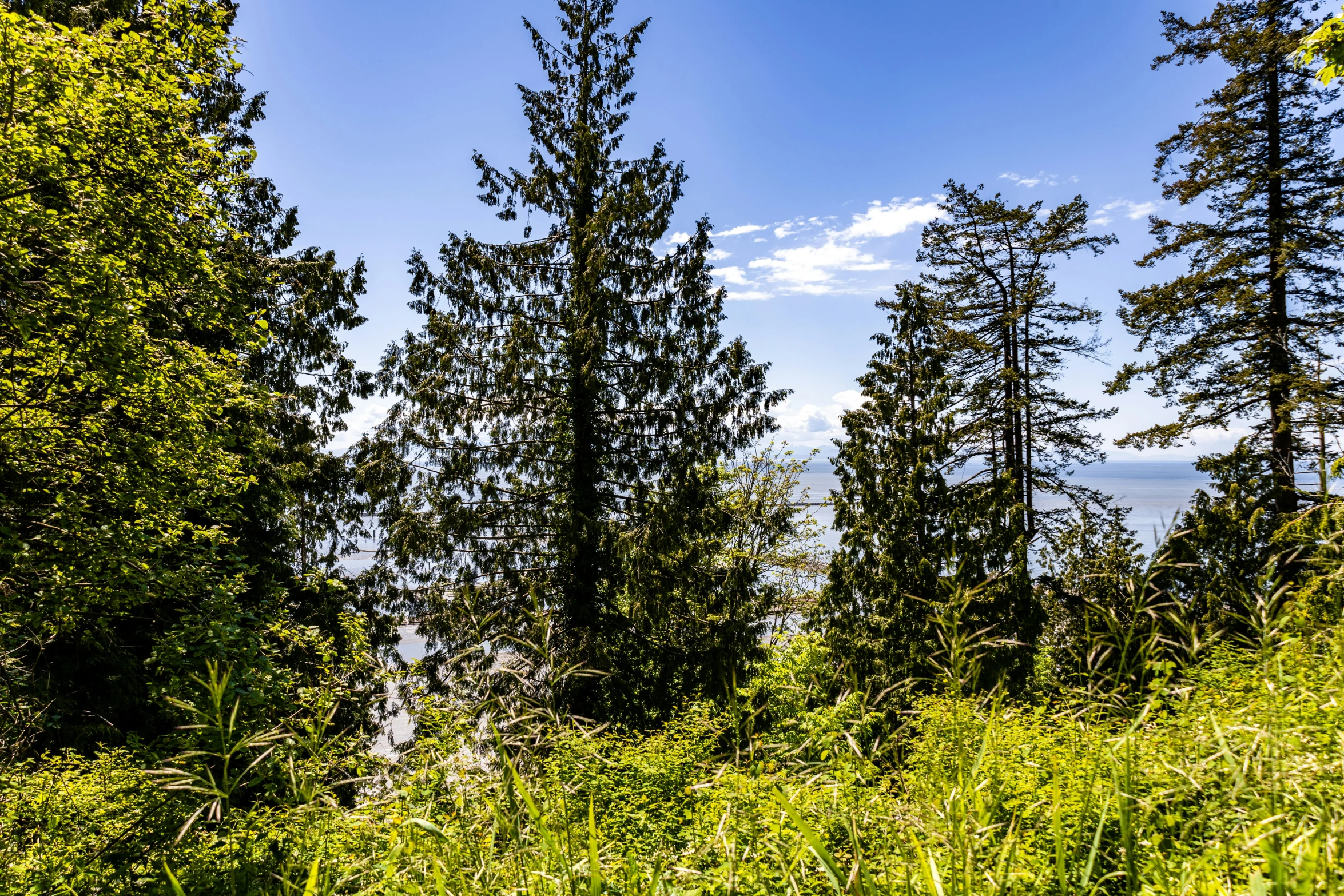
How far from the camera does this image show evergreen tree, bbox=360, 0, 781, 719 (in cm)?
1130

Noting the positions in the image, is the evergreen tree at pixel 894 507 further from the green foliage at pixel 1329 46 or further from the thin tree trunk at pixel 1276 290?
the thin tree trunk at pixel 1276 290

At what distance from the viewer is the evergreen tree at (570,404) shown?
11.3 m

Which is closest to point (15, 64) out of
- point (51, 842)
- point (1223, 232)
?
point (51, 842)

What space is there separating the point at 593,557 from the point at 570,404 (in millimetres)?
3064

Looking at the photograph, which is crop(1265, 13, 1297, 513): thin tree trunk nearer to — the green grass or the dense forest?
the dense forest

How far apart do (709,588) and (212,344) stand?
10004 millimetres

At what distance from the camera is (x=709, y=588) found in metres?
11.6

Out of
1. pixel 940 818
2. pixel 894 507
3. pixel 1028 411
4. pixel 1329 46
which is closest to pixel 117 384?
pixel 940 818

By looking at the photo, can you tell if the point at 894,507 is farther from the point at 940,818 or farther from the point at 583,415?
the point at 940,818

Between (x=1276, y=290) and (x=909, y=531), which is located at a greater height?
(x=1276, y=290)

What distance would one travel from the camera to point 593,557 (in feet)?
36.8

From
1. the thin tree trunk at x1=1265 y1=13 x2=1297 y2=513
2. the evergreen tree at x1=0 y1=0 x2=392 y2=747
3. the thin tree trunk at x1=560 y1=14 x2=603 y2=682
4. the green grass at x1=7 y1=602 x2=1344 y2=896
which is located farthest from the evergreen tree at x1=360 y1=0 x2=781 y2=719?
the thin tree trunk at x1=1265 y1=13 x2=1297 y2=513

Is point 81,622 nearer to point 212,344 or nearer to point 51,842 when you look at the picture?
point 51,842

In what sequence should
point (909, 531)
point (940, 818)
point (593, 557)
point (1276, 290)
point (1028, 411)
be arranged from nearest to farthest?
point (940, 818), point (909, 531), point (593, 557), point (1276, 290), point (1028, 411)
